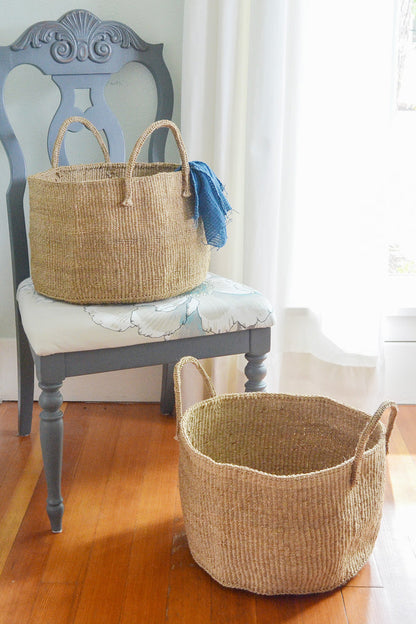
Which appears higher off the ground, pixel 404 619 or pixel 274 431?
pixel 274 431

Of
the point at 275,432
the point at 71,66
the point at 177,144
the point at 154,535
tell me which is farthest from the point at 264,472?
the point at 71,66

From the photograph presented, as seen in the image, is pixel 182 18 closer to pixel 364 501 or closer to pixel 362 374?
pixel 362 374

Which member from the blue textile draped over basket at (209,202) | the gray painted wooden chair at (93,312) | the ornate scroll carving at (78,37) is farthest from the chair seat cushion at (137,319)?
the ornate scroll carving at (78,37)

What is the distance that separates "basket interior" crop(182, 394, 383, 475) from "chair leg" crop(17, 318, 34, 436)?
561 millimetres

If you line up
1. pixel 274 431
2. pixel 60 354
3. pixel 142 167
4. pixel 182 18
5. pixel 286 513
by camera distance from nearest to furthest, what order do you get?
pixel 286 513 < pixel 60 354 < pixel 274 431 < pixel 142 167 < pixel 182 18

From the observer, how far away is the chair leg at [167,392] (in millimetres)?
2006

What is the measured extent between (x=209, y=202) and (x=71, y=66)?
1.74 ft

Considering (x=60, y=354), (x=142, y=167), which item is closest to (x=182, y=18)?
(x=142, y=167)

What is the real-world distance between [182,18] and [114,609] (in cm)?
139

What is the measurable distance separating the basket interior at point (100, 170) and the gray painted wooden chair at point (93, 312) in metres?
0.10

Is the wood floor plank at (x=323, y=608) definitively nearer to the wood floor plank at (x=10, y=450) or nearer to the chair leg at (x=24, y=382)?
the wood floor plank at (x=10, y=450)

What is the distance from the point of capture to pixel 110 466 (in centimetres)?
180

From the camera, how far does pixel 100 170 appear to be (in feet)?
5.73

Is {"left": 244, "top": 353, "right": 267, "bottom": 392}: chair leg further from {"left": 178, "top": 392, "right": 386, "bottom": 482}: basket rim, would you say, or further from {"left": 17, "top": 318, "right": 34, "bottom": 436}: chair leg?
{"left": 17, "top": 318, "right": 34, "bottom": 436}: chair leg
